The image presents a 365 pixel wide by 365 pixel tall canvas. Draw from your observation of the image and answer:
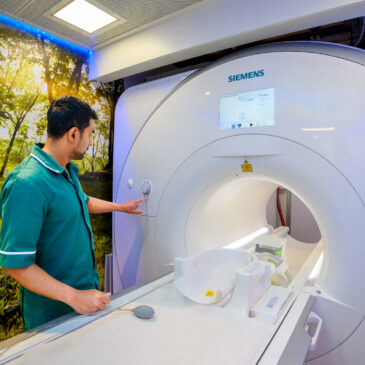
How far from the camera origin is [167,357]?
31.2 inches

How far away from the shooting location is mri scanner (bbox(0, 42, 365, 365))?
0.87 meters

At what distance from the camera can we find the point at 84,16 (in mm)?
1535

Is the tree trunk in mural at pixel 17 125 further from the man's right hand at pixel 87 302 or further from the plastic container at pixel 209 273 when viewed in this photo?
the plastic container at pixel 209 273

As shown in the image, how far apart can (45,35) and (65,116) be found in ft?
3.01

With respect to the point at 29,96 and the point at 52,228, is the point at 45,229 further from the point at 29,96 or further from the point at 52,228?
the point at 29,96

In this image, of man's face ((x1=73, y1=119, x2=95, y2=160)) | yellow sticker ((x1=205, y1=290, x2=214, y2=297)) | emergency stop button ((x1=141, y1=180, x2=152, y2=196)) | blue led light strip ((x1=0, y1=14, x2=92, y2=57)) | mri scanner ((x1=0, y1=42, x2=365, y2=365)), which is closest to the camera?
mri scanner ((x1=0, y1=42, x2=365, y2=365))

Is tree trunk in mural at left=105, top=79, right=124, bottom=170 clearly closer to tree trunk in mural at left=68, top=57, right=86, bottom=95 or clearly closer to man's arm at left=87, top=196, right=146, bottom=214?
tree trunk in mural at left=68, top=57, right=86, bottom=95

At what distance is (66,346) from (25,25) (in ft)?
5.67

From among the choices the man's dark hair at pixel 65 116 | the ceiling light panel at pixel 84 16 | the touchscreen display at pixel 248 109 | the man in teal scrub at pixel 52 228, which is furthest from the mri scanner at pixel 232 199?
the man's dark hair at pixel 65 116

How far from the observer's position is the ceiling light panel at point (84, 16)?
4.73ft

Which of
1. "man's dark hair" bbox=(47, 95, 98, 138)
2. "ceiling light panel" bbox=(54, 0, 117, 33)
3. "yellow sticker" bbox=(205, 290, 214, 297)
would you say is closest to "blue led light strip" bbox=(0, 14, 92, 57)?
"ceiling light panel" bbox=(54, 0, 117, 33)

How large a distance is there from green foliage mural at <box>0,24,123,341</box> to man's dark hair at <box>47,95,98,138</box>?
571 millimetres

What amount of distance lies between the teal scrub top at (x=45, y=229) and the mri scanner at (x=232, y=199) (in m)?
0.24

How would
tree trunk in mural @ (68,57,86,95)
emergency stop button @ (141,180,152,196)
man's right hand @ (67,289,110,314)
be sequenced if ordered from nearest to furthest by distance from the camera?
man's right hand @ (67,289,110,314), emergency stop button @ (141,180,152,196), tree trunk in mural @ (68,57,86,95)
